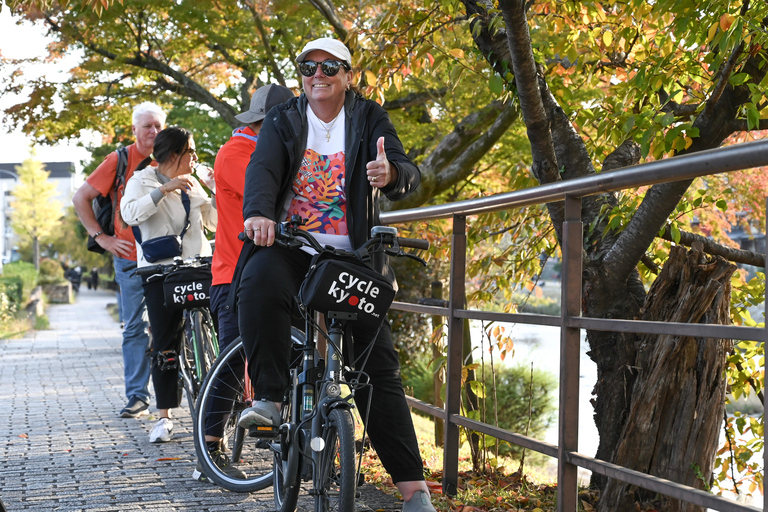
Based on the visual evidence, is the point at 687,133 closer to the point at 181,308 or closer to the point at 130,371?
the point at 181,308

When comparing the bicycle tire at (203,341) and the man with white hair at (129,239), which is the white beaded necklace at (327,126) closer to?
the bicycle tire at (203,341)

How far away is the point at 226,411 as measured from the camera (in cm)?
432

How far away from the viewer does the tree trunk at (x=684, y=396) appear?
11.6ft

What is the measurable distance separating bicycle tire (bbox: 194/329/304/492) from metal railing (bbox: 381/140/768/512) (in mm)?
878

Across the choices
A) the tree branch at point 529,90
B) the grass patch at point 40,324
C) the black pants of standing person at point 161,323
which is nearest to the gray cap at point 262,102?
the tree branch at point 529,90

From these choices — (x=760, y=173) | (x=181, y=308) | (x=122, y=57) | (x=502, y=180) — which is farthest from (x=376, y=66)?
(x=122, y=57)

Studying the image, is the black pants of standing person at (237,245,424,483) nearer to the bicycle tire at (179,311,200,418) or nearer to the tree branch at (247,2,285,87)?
the bicycle tire at (179,311,200,418)

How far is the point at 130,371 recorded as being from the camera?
21.8 feet

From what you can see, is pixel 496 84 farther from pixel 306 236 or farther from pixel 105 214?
pixel 105 214

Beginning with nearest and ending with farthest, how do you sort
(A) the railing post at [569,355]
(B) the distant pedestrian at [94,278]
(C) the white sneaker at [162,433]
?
(A) the railing post at [569,355], (C) the white sneaker at [162,433], (B) the distant pedestrian at [94,278]

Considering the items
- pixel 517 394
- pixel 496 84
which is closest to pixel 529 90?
pixel 496 84

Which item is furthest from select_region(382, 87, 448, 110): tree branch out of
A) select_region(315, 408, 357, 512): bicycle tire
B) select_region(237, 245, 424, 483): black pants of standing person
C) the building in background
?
the building in background

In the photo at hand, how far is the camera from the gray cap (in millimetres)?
4387

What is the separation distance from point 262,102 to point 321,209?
1252 millimetres
